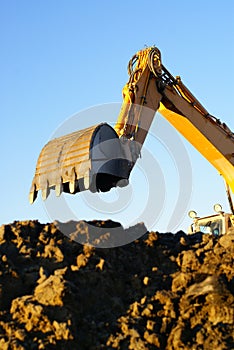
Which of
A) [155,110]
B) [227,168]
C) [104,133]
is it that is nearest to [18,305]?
[104,133]

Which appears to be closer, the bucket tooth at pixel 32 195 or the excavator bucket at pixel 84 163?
the excavator bucket at pixel 84 163

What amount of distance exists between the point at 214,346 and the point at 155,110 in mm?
6207

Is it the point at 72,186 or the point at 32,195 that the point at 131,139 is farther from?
the point at 32,195

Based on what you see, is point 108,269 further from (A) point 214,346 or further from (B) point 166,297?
(A) point 214,346

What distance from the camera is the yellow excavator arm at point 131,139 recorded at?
13.0 meters

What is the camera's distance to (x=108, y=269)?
1254 centimetres

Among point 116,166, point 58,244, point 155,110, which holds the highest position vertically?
point 155,110

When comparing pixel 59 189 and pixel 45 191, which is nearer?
pixel 59 189

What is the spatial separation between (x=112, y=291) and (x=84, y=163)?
2361 mm

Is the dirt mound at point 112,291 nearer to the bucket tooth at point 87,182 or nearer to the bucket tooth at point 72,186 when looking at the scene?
the bucket tooth at point 72,186

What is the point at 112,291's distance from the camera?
1224 centimetres

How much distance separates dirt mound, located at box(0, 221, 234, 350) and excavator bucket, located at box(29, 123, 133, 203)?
1.00m

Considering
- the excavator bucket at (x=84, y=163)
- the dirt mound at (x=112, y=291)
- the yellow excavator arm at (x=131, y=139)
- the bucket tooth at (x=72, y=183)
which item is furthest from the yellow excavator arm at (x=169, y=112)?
the dirt mound at (x=112, y=291)

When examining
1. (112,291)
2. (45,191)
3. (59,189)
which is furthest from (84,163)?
(112,291)
